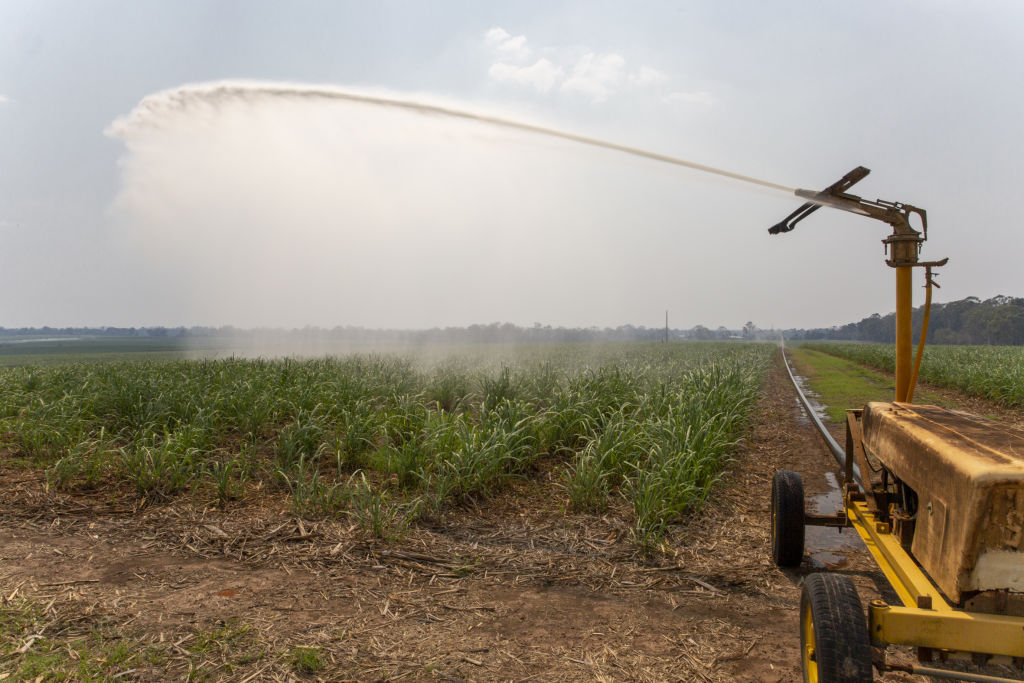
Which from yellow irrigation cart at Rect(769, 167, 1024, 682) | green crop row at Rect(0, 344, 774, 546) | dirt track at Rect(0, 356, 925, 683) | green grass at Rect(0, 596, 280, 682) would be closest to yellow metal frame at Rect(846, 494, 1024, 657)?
yellow irrigation cart at Rect(769, 167, 1024, 682)

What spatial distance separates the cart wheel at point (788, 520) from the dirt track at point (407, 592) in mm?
130

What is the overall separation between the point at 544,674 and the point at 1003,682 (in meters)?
1.71

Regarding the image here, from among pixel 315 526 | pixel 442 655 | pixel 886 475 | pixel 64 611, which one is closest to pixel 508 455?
pixel 315 526

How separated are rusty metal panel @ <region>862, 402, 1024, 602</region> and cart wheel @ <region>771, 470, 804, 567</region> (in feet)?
3.50

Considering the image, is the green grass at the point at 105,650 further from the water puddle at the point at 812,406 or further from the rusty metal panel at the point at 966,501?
the water puddle at the point at 812,406

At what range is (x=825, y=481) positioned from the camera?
654 centimetres

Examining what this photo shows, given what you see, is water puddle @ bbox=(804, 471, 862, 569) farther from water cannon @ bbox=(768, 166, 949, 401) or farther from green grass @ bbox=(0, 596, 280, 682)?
green grass @ bbox=(0, 596, 280, 682)

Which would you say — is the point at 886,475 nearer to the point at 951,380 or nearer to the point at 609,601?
the point at 609,601

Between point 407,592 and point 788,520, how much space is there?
2.50 meters

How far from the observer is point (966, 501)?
75.9 inches

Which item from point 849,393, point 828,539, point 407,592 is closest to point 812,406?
point 849,393

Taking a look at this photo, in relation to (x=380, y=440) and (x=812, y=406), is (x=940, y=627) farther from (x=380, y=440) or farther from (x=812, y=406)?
(x=812, y=406)

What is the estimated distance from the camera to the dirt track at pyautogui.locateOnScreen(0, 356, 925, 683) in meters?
2.75

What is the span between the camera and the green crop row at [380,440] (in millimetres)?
4820
